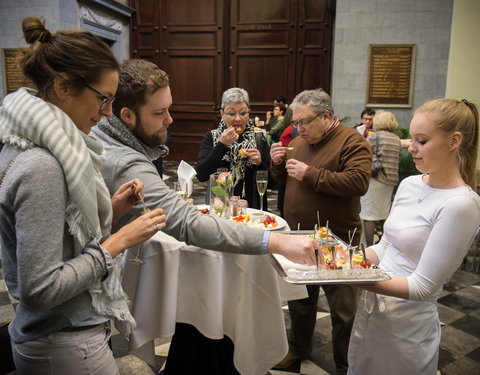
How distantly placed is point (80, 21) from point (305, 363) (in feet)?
26.1

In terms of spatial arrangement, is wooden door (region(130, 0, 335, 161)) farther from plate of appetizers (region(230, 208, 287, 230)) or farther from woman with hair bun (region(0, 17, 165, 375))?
woman with hair bun (region(0, 17, 165, 375))

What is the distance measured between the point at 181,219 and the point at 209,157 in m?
1.86

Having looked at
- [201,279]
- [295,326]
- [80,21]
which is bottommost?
[295,326]

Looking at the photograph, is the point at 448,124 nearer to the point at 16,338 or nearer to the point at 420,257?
the point at 420,257

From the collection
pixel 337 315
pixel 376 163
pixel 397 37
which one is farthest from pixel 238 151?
pixel 397 37

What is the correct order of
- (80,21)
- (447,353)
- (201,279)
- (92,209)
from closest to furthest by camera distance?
1. (92,209)
2. (201,279)
3. (447,353)
4. (80,21)

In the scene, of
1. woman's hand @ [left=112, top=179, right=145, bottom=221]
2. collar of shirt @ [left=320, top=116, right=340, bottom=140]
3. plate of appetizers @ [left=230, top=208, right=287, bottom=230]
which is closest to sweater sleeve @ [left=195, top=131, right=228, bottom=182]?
collar of shirt @ [left=320, top=116, right=340, bottom=140]

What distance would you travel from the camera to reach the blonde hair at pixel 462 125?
1.64m

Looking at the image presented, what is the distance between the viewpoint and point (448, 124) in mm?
1642

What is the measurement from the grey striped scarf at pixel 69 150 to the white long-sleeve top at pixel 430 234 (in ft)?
3.59

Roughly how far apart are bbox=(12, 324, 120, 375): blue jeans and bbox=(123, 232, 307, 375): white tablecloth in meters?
0.82

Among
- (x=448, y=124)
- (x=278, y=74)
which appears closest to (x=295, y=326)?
(x=448, y=124)

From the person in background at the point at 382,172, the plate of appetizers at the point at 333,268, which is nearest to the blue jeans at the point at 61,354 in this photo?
the plate of appetizers at the point at 333,268

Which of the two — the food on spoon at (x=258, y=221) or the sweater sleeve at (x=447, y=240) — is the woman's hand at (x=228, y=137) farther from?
the sweater sleeve at (x=447, y=240)
